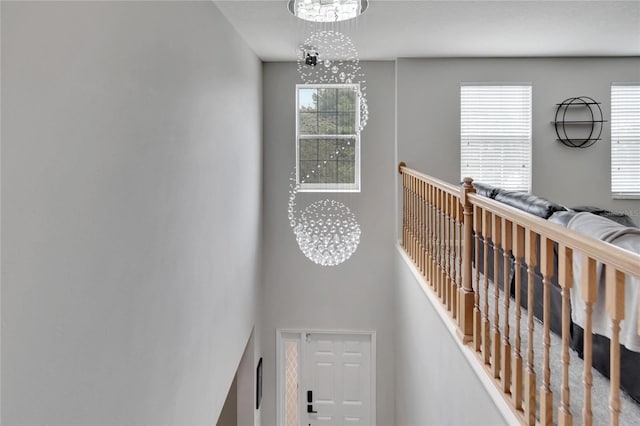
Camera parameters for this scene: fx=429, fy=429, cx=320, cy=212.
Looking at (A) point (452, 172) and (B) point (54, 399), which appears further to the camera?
(A) point (452, 172)

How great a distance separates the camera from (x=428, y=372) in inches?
136

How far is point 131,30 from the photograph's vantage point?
1869 millimetres

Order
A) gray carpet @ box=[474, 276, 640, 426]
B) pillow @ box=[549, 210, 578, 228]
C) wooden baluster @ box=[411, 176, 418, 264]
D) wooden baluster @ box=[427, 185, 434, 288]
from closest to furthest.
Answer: gray carpet @ box=[474, 276, 640, 426] < pillow @ box=[549, 210, 578, 228] < wooden baluster @ box=[427, 185, 434, 288] < wooden baluster @ box=[411, 176, 418, 264]

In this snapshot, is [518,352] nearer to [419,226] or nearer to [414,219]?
[419,226]

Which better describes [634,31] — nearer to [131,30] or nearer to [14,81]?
[131,30]

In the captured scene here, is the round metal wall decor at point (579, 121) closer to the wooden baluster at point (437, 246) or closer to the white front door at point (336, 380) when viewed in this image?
the wooden baluster at point (437, 246)

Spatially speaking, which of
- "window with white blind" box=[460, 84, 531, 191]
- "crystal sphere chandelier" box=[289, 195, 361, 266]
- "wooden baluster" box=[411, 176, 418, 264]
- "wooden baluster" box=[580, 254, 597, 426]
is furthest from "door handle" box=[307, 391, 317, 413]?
"wooden baluster" box=[580, 254, 597, 426]

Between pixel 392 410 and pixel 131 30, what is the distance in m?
5.45

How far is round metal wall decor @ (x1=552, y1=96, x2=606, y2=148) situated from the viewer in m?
5.16

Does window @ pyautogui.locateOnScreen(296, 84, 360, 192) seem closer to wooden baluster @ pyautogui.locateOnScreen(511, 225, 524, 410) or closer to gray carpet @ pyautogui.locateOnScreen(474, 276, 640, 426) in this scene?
gray carpet @ pyautogui.locateOnScreen(474, 276, 640, 426)

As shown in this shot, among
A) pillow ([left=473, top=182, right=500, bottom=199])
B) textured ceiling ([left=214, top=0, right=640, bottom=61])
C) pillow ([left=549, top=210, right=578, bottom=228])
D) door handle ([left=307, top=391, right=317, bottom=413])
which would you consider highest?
textured ceiling ([left=214, top=0, right=640, bottom=61])

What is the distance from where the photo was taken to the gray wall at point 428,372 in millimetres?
2285

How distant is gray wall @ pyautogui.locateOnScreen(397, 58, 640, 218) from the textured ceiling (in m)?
0.20

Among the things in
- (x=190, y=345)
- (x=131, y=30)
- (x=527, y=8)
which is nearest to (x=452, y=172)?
(x=527, y=8)
